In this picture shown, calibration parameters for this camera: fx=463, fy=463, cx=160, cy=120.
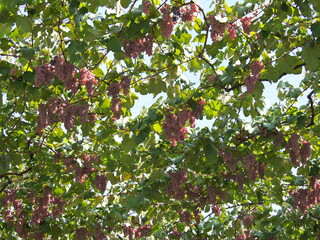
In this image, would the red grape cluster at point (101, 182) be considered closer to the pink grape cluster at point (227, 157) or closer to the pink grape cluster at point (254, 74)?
the pink grape cluster at point (227, 157)

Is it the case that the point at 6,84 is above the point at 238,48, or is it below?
below

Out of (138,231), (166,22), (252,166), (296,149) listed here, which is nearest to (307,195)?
(252,166)

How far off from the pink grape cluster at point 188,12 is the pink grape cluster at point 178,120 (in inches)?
41.6

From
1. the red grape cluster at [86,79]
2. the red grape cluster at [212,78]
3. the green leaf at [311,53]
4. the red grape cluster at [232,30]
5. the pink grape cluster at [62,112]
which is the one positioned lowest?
the pink grape cluster at [62,112]

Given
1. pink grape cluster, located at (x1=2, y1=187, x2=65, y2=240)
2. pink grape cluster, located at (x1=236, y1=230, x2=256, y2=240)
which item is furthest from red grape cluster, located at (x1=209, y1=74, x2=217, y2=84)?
pink grape cluster, located at (x1=236, y1=230, x2=256, y2=240)

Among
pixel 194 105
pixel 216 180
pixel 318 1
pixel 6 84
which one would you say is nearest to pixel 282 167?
pixel 216 180

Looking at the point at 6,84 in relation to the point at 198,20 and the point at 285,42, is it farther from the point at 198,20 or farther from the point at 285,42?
the point at 285,42

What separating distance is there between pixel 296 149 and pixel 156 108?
5.44 ft

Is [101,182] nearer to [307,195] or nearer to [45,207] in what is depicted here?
[45,207]

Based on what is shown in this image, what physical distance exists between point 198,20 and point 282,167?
7.60 feet

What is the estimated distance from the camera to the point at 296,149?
5141mm

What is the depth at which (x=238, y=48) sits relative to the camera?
4.70 metres

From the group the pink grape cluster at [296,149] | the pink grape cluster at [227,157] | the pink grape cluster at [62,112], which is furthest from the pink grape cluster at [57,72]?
the pink grape cluster at [296,149]

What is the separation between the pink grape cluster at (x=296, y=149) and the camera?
5160 millimetres
